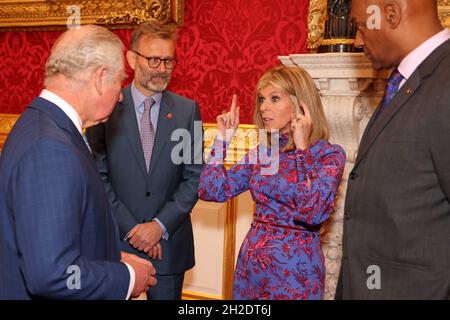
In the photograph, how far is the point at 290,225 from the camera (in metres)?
2.49

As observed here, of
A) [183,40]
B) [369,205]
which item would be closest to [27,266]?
[369,205]

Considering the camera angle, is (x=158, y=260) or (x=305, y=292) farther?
(x=158, y=260)

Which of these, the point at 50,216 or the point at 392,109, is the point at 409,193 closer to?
the point at 392,109

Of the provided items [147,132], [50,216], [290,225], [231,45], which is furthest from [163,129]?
[50,216]

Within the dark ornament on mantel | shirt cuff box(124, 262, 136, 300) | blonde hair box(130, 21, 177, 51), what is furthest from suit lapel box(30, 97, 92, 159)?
Result: the dark ornament on mantel

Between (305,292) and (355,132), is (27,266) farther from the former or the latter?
(355,132)

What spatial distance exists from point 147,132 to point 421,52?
165 cm

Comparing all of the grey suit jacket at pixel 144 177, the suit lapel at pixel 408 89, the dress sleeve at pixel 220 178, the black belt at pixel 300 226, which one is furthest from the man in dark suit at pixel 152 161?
the suit lapel at pixel 408 89

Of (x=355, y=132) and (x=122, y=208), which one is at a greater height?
(x=355, y=132)

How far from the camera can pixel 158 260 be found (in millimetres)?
2936

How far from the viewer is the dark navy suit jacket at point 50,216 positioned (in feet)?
5.16

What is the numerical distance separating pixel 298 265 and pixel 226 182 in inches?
21.6

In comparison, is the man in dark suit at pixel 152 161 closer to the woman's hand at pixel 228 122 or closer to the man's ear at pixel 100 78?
the woman's hand at pixel 228 122

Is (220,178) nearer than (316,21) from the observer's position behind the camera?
Yes
